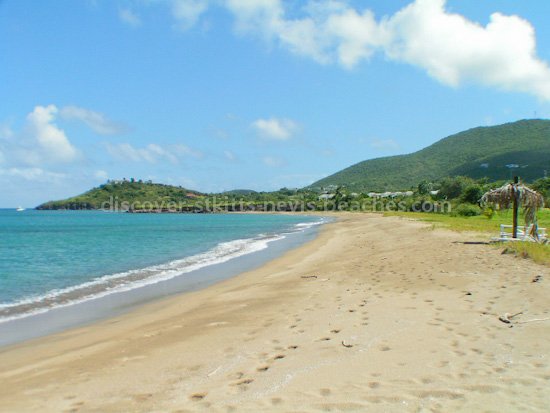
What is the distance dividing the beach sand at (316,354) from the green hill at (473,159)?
349 ft

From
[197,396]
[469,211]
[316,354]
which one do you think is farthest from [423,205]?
[197,396]

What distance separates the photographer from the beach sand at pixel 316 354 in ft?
13.9

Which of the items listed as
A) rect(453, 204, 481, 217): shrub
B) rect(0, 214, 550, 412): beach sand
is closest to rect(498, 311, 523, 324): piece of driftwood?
rect(0, 214, 550, 412): beach sand

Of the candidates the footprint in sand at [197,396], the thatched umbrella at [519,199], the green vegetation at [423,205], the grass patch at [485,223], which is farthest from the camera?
the green vegetation at [423,205]

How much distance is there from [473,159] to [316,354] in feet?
470

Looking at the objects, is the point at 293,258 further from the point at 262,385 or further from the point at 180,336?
the point at 262,385

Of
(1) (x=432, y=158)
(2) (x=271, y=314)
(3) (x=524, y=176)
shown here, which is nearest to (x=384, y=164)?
(1) (x=432, y=158)

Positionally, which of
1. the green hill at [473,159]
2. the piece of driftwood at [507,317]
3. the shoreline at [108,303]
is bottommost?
the shoreline at [108,303]

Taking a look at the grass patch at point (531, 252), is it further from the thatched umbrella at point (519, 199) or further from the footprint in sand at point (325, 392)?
the footprint in sand at point (325, 392)

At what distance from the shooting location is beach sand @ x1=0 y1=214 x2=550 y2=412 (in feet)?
13.9

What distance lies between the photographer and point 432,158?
6275 inches

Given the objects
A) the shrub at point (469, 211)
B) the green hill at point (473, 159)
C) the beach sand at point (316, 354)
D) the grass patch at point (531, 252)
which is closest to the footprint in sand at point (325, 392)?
the beach sand at point (316, 354)

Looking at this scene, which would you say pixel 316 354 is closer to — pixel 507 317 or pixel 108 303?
pixel 507 317

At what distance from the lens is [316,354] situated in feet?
18.4
